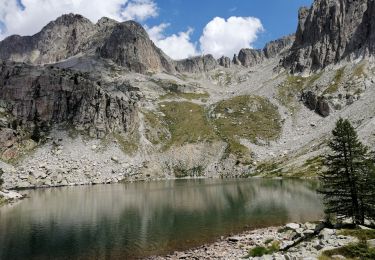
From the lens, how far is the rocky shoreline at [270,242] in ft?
104

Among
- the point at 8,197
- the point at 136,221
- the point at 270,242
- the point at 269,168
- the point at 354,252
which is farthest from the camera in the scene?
the point at 269,168

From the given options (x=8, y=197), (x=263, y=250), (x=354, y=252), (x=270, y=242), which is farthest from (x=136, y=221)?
(x=8, y=197)

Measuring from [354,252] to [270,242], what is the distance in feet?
64.2

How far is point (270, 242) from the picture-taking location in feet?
145

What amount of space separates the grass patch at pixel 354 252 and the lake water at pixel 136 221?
2597 centimetres

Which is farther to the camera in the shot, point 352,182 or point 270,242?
point 270,242

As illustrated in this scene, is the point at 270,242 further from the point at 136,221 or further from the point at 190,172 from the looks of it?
the point at 190,172

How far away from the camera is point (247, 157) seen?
194125 mm

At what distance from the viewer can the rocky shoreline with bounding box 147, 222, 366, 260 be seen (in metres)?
31.7

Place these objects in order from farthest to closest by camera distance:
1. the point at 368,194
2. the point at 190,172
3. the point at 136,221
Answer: the point at 190,172, the point at 136,221, the point at 368,194

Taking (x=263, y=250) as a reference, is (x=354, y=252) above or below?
above

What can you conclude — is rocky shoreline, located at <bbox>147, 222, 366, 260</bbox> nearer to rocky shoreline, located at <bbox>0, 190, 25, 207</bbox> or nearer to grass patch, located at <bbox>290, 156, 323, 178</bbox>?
rocky shoreline, located at <bbox>0, 190, 25, 207</bbox>

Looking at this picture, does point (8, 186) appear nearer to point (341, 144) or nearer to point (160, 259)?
point (160, 259)

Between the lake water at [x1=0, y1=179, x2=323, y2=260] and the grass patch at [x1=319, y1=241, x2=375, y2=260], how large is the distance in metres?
26.0
